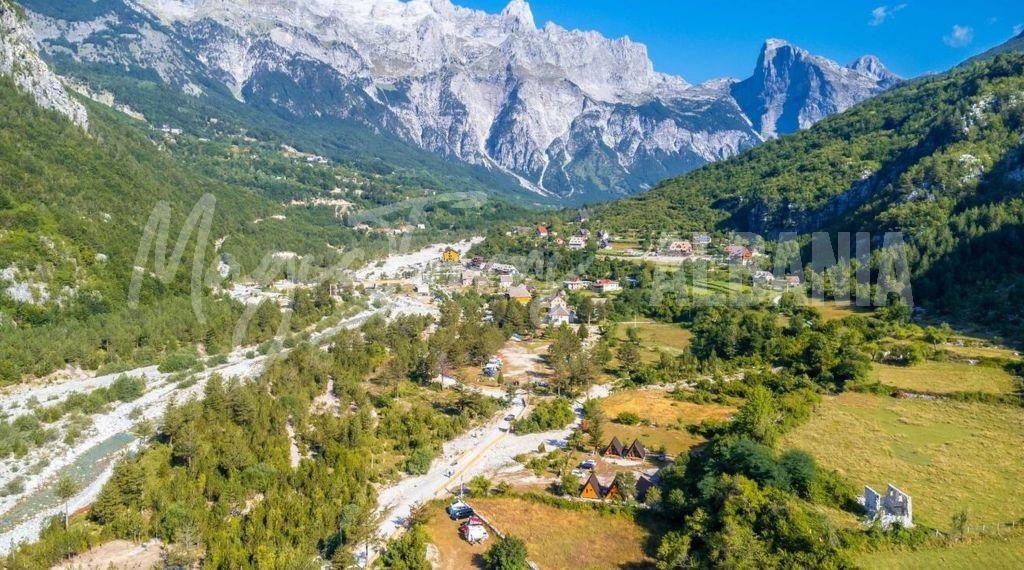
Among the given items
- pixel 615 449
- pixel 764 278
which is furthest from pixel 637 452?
pixel 764 278

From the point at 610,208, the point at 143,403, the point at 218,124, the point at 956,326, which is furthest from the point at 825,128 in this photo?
the point at 218,124

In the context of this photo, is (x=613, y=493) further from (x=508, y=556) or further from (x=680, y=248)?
(x=680, y=248)

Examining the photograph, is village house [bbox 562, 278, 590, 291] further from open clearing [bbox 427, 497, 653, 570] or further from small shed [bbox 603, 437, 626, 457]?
open clearing [bbox 427, 497, 653, 570]

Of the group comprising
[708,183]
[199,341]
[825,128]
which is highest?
[825,128]

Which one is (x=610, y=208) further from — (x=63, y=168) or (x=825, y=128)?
(x=63, y=168)

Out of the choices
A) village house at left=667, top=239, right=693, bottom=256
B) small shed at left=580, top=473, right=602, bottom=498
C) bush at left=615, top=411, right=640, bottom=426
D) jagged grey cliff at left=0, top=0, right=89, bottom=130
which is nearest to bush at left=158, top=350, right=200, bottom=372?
bush at left=615, top=411, right=640, bottom=426
